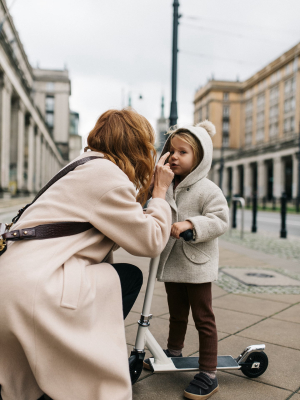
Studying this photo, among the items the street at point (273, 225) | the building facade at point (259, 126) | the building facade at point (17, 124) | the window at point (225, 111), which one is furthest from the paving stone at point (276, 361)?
the window at point (225, 111)

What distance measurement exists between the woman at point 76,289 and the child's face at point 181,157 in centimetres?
50

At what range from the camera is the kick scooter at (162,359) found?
2285mm

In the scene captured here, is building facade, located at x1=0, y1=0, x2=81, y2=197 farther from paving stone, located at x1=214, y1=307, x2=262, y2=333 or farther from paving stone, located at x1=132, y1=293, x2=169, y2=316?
paving stone, located at x1=214, y1=307, x2=262, y2=333

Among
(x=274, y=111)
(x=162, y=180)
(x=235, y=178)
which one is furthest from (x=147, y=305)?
(x=235, y=178)

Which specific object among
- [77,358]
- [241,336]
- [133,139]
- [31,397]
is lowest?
[241,336]

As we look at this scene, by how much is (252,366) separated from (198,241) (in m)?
0.91

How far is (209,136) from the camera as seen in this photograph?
101 inches

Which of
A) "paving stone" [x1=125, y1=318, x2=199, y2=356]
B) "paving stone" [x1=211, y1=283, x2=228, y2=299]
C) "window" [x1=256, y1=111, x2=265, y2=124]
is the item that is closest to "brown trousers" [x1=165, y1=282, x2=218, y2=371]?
"paving stone" [x1=125, y1=318, x2=199, y2=356]

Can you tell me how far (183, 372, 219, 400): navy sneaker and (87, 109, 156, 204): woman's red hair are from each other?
120 cm

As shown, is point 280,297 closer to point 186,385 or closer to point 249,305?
point 249,305

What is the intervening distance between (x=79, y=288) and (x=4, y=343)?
1.30 feet

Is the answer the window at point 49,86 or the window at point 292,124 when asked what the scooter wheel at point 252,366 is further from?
the window at point 49,86

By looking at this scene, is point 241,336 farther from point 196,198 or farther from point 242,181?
point 242,181

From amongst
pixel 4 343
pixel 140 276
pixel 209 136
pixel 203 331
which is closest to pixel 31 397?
pixel 4 343
